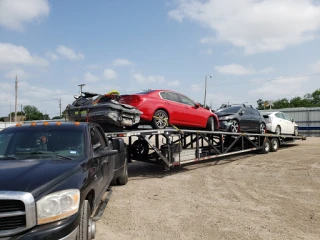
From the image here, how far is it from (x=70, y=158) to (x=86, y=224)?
3.01 ft

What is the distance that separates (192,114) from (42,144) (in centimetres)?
680

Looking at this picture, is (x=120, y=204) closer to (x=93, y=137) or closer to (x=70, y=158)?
(x=93, y=137)

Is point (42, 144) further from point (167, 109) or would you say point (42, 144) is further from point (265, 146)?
point (265, 146)

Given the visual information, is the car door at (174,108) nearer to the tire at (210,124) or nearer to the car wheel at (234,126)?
the tire at (210,124)

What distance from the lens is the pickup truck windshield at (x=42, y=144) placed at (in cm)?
396

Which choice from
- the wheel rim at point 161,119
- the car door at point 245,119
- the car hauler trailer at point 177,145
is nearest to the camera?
the car hauler trailer at point 177,145

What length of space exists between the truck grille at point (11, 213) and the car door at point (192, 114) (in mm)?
7775

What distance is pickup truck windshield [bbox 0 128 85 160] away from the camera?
3.96 m

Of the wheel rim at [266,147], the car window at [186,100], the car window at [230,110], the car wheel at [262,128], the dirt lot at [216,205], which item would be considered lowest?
the dirt lot at [216,205]

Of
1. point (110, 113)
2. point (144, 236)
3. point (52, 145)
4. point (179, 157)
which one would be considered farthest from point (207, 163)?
point (52, 145)

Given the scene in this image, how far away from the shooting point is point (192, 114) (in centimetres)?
1037

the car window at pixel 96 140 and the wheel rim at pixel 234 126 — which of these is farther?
the wheel rim at pixel 234 126

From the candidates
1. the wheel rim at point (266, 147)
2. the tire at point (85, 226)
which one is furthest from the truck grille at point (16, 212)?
the wheel rim at point (266, 147)

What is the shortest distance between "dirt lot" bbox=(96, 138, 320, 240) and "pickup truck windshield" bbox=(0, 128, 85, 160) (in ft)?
4.45
